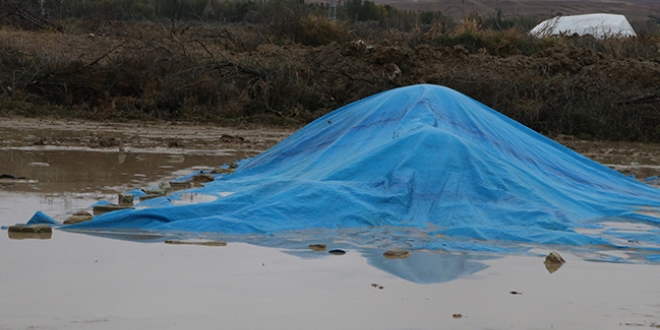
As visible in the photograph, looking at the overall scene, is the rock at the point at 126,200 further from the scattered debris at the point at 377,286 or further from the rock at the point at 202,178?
the scattered debris at the point at 377,286

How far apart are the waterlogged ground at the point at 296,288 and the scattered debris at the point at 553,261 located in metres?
0.05

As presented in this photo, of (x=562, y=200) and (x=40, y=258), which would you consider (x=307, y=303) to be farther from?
(x=562, y=200)

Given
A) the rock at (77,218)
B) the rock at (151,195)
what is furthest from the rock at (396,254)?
the rock at (151,195)

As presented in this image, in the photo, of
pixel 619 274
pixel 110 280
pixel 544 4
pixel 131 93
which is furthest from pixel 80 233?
pixel 544 4

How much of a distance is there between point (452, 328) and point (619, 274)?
1.62 m

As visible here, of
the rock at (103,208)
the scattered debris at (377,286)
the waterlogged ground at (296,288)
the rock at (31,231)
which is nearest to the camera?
the waterlogged ground at (296,288)

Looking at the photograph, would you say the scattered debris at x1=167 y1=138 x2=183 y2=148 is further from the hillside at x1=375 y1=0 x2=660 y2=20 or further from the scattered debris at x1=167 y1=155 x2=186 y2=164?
the hillside at x1=375 y1=0 x2=660 y2=20

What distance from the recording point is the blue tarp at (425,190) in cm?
618

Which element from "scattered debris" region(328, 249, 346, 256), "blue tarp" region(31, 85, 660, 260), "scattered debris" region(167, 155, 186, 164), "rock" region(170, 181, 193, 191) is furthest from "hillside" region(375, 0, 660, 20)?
"scattered debris" region(328, 249, 346, 256)

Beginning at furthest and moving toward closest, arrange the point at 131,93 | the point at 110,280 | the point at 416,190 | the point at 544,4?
the point at 544,4, the point at 131,93, the point at 416,190, the point at 110,280

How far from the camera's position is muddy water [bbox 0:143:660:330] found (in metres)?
4.35

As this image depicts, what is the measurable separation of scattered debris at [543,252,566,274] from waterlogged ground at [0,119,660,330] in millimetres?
46

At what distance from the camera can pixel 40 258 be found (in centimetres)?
537

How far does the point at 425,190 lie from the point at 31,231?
267 cm
